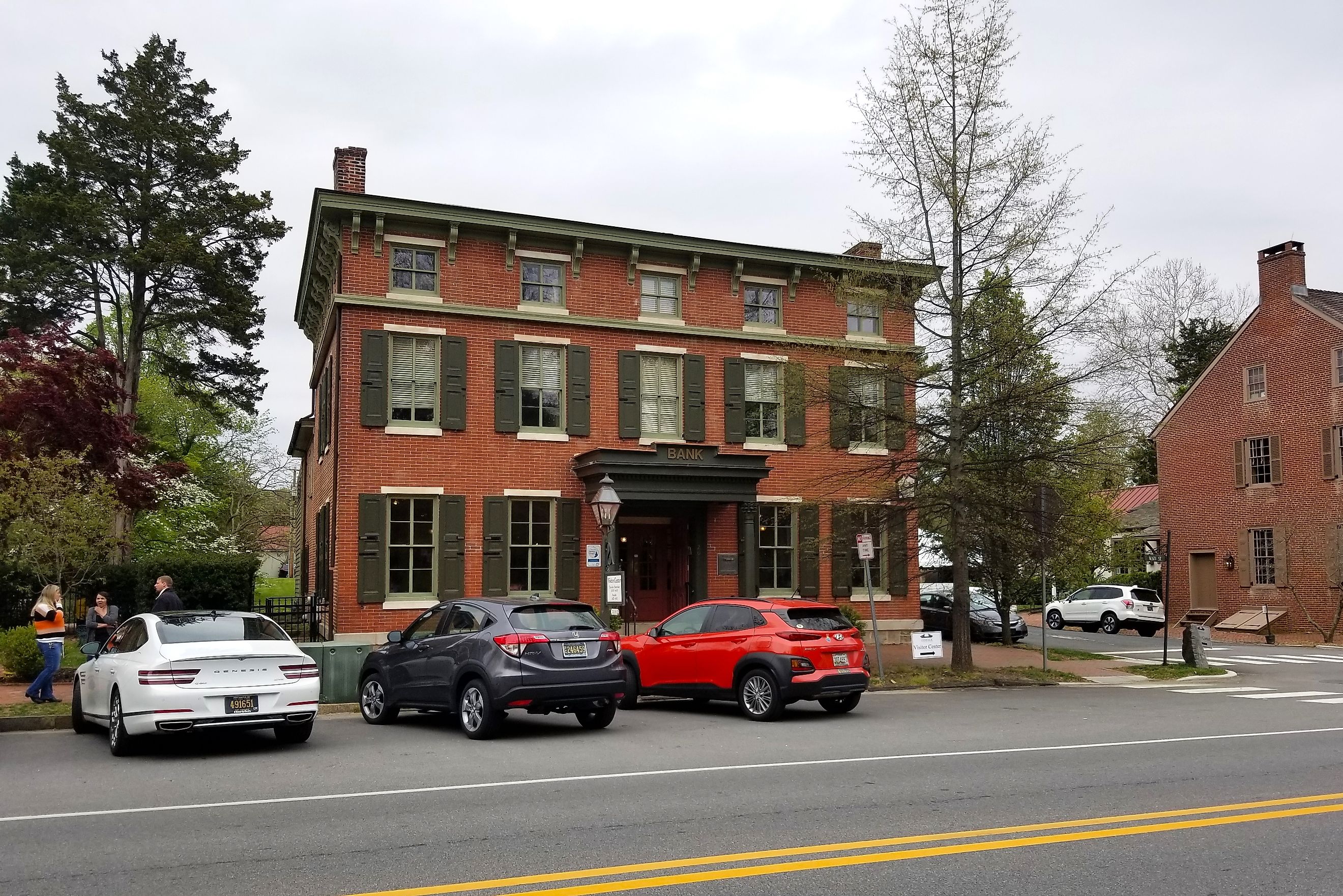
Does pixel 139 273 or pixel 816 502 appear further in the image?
pixel 139 273

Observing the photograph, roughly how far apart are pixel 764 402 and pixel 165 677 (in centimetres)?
1748

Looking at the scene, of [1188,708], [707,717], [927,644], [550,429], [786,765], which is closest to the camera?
[786,765]

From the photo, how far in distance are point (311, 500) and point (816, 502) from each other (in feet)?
46.8

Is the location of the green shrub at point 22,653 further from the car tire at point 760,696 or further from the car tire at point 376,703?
the car tire at point 760,696

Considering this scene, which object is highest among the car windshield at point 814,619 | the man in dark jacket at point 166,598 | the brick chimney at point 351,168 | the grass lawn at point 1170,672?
the brick chimney at point 351,168

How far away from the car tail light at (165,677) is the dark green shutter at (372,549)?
37.1ft

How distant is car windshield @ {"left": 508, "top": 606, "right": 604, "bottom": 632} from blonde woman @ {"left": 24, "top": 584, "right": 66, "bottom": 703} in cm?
654

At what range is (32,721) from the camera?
45.1ft

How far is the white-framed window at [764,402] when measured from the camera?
87.0 ft

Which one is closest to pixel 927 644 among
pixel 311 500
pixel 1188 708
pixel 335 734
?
pixel 1188 708

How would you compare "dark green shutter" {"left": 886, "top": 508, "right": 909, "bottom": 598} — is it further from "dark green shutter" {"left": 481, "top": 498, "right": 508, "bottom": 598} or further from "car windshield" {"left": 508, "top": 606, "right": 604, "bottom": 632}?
"car windshield" {"left": 508, "top": 606, "right": 604, "bottom": 632}

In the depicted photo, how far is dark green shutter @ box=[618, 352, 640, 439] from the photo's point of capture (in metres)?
25.0

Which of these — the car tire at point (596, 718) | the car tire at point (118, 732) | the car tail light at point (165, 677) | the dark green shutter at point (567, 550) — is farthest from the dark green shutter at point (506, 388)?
the car tail light at point (165, 677)

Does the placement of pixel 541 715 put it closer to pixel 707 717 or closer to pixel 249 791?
pixel 707 717
